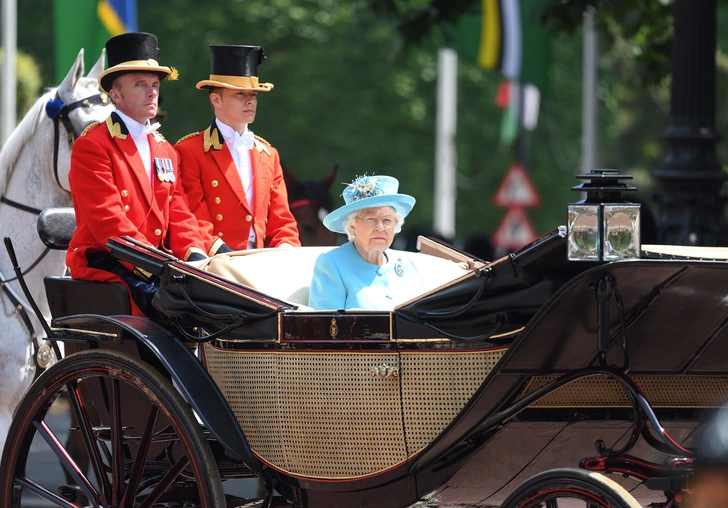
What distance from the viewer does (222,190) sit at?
19.5ft

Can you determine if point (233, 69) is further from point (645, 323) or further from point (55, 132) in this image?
point (645, 323)

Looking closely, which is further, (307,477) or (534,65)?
(534,65)

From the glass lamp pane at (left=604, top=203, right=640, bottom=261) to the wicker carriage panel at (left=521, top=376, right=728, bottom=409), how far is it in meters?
0.58

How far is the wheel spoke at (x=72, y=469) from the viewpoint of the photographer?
479 cm

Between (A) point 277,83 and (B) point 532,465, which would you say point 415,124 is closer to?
(A) point 277,83

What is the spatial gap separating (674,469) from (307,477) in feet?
4.30

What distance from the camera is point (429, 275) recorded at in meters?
5.21

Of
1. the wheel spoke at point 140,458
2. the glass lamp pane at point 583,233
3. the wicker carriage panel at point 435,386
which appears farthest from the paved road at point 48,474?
the glass lamp pane at point 583,233

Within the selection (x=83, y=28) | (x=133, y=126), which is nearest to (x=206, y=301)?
(x=133, y=126)

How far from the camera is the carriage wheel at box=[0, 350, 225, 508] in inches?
177

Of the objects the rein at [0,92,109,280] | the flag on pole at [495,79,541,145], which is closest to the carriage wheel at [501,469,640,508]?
the rein at [0,92,109,280]

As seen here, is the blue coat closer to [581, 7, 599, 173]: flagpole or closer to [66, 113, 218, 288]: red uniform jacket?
[66, 113, 218, 288]: red uniform jacket

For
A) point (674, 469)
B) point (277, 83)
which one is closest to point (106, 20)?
point (674, 469)

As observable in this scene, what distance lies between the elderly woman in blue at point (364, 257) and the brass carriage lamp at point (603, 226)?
125 cm
